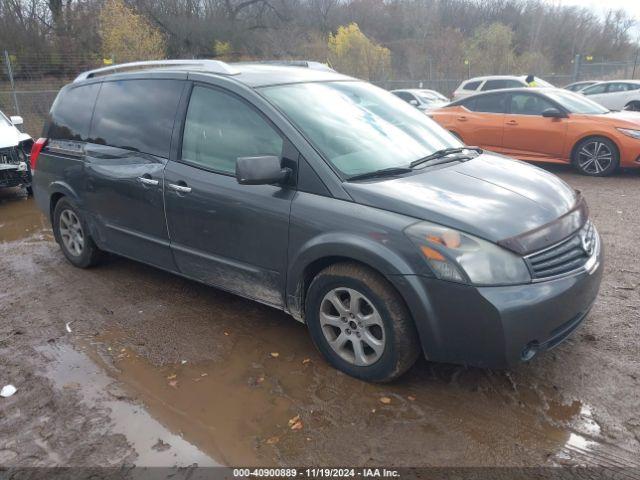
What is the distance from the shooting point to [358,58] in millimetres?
30172

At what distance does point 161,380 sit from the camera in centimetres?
329

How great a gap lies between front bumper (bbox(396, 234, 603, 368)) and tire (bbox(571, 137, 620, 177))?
6.58 m

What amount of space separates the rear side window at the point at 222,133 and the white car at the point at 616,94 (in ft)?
51.6

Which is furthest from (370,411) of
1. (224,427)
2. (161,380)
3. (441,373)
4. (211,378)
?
Result: (161,380)

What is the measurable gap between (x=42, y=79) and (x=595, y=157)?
55.4 feet

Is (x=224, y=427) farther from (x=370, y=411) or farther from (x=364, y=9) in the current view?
Answer: (x=364, y=9)

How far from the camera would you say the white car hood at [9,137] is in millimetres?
8258

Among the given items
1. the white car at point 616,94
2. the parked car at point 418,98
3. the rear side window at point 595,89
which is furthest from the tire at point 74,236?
the rear side window at point 595,89

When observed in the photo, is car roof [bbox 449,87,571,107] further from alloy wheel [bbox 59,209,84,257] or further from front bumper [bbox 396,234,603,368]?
alloy wheel [bbox 59,209,84,257]

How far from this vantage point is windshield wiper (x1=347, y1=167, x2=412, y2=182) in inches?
128

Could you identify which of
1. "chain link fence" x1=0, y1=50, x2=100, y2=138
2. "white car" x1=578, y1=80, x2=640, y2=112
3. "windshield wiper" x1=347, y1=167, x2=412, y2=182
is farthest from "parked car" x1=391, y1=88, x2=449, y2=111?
"windshield wiper" x1=347, y1=167, x2=412, y2=182

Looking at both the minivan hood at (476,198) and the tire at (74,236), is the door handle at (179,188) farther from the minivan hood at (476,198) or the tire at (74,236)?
the tire at (74,236)

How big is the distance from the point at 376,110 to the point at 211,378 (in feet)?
7.37

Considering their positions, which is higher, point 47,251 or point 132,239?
point 132,239
